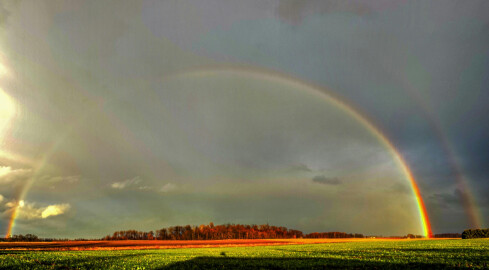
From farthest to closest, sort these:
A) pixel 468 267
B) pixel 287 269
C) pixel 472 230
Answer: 1. pixel 472 230
2. pixel 287 269
3. pixel 468 267

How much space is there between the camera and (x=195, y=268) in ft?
109

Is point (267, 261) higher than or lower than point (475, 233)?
higher

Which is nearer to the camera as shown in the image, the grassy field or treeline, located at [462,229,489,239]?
the grassy field

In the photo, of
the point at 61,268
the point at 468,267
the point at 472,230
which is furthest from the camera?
the point at 472,230

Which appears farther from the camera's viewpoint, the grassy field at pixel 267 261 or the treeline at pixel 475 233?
the treeline at pixel 475 233

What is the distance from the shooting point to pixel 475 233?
147750 millimetres

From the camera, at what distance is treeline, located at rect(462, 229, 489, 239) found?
146 meters

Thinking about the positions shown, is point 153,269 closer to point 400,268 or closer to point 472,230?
point 400,268

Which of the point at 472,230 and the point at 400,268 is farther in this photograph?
the point at 472,230

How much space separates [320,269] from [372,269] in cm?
475

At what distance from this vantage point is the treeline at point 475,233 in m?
146

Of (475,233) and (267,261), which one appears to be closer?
(267,261)

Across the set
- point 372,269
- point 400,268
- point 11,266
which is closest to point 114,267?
point 11,266

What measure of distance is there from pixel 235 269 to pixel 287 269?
512cm
